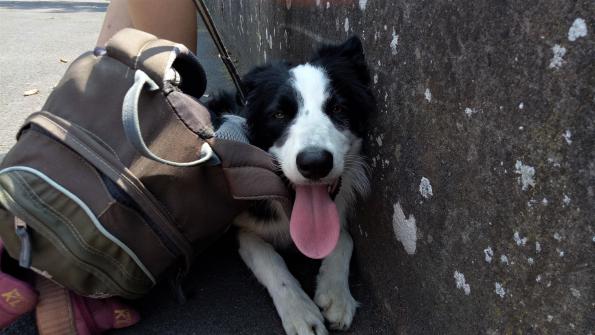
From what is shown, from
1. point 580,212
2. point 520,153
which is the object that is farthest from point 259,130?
point 580,212

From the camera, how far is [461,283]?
128 cm

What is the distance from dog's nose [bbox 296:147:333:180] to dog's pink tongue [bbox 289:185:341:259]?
0.15m

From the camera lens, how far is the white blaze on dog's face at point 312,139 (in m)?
1.67

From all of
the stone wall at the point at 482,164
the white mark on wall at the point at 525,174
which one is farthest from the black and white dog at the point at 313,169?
the white mark on wall at the point at 525,174

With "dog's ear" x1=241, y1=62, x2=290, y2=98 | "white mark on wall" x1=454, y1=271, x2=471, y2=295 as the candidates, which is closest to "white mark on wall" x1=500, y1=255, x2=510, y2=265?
"white mark on wall" x1=454, y1=271, x2=471, y2=295

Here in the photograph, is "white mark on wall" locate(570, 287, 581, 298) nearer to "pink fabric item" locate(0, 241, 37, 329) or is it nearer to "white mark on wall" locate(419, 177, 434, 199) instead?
"white mark on wall" locate(419, 177, 434, 199)

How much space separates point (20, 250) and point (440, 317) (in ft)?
4.49

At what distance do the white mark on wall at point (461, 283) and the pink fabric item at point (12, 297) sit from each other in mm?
1395

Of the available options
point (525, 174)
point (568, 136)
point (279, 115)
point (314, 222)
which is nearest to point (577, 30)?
point (568, 136)

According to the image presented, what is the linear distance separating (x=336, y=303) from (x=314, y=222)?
342 mm

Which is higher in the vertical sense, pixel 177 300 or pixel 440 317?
pixel 440 317

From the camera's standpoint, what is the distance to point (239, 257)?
228 cm

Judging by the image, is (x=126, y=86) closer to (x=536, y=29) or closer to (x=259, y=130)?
(x=259, y=130)

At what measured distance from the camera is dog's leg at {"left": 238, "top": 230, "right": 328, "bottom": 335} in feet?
5.70
